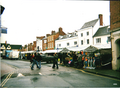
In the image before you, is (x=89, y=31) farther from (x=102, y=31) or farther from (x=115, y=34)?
(x=115, y=34)

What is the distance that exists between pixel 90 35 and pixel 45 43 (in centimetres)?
2782

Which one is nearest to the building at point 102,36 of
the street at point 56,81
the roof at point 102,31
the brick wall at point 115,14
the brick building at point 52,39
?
the roof at point 102,31

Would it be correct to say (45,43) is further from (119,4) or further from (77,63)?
(119,4)

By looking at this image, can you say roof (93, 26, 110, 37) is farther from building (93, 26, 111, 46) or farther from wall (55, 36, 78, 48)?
wall (55, 36, 78, 48)

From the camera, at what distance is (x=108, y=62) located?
15359 mm

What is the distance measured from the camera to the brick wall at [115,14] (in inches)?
525

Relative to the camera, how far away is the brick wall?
13344 millimetres

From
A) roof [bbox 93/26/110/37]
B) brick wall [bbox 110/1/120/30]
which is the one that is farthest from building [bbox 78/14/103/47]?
brick wall [bbox 110/1/120/30]

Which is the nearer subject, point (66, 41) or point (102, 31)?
point (102, 31)

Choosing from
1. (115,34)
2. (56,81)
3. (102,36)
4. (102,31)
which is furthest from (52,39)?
(56,81)

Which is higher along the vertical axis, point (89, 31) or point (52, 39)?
point (89, 31)

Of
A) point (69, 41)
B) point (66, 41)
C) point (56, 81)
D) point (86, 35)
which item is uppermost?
point (86, 35)

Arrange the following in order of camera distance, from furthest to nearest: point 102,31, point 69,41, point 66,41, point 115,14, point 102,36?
1. point 66,41
2. point 69,41
3. point 102,31
4. point 102,36
5. point 115,14

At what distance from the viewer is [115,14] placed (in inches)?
545
